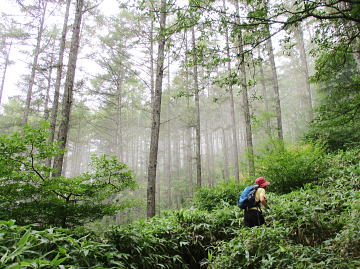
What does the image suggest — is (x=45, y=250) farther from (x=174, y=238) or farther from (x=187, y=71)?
(x=187, y=71)

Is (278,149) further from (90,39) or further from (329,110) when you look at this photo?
(90,39)

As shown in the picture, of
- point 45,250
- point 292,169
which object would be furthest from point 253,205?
point 45,250

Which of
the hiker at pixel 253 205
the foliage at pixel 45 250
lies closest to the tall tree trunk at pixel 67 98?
the foliage at pixel 45 250

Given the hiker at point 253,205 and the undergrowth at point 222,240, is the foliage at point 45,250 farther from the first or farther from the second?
the hiker at point 253,205

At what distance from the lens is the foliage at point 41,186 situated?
320 cm

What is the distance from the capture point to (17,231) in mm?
2441

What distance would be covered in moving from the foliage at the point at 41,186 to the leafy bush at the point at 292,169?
5596 millimetres

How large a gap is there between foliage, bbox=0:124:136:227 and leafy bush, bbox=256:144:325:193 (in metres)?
5.60

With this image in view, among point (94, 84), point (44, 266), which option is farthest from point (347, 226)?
point (94, 84)

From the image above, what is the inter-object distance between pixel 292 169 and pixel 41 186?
705 centimetres

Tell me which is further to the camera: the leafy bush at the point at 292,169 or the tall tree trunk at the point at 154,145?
the leafy bush at the point at 292,169

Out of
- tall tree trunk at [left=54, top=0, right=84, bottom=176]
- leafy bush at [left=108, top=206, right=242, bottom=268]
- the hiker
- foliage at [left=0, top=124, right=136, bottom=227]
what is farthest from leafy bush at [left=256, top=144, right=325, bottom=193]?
tall tree trunk at [left=54, top=0, right=84, bottom=176]

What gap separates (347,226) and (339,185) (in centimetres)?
248

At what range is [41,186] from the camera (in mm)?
3357
